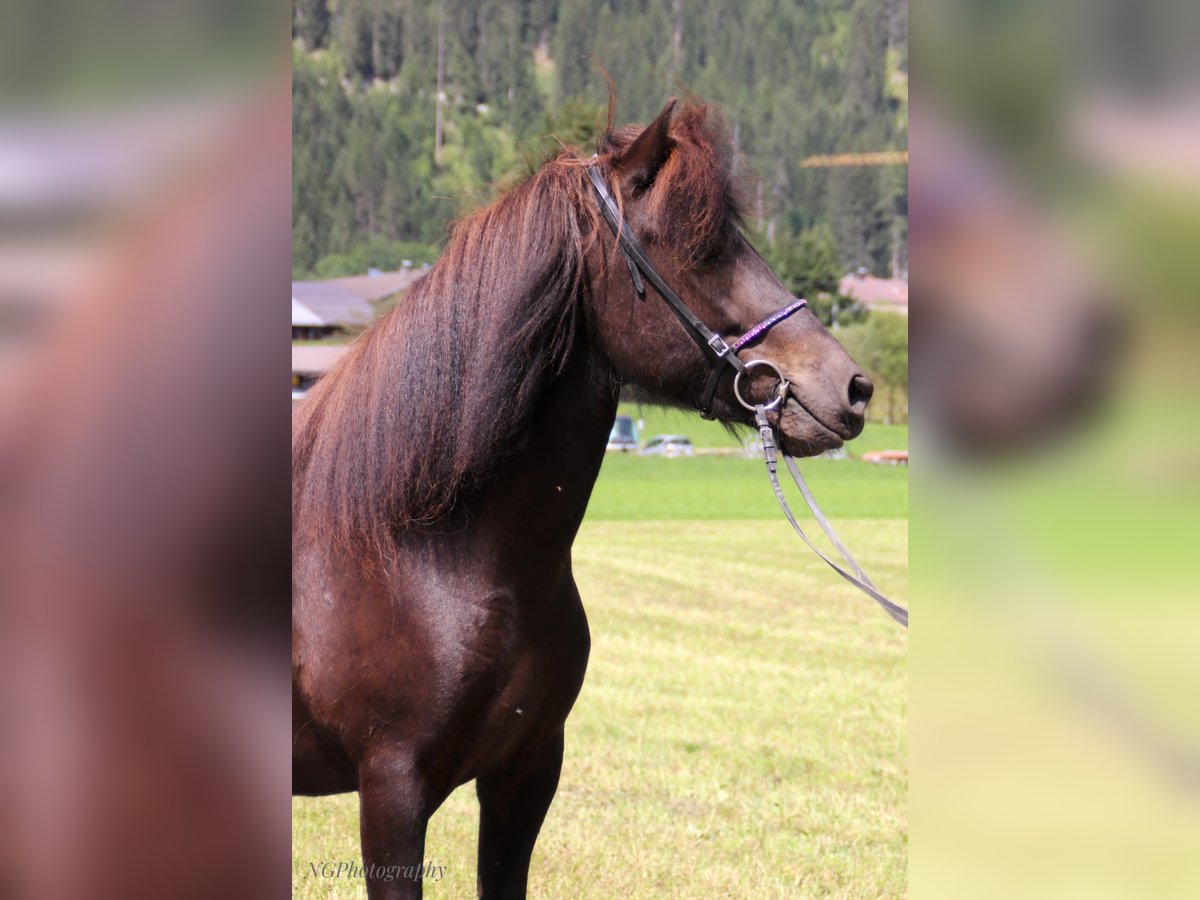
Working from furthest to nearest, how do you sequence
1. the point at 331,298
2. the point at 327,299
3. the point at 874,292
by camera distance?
the point at 874,292 < the point at 331,298 < the point at 327,299

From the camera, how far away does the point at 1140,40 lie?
0.72 m

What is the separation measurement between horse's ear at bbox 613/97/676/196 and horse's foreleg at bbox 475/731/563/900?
1.41 meters

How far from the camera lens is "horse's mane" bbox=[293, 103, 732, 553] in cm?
251

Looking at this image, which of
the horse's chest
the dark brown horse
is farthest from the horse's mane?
the horse's chest

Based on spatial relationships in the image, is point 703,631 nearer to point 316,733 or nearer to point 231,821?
point 316,733

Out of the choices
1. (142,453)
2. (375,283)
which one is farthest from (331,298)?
(142,453)

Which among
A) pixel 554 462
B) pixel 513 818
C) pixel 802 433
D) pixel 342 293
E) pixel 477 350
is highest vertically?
pixel 477 350

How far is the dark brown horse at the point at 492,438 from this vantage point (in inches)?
98.5

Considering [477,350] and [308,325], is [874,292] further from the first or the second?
[477,350]

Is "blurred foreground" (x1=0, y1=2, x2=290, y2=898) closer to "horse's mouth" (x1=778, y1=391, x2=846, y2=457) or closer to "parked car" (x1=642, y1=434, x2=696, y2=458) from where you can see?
"horse's mouth" (x1=778, y1=391, x2=846, y2=457)

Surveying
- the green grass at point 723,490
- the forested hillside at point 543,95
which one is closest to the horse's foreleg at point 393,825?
the green grass at point 723,490

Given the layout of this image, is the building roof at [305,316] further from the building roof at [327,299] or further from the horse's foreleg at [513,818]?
the horse's foreleg at [513,818]

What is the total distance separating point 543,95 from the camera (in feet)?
353

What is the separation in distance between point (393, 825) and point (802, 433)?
48.6 inches
